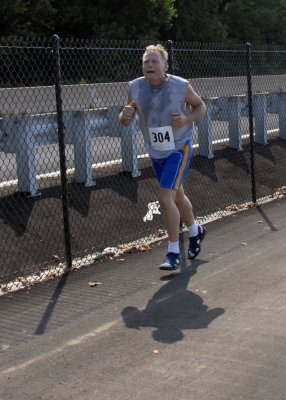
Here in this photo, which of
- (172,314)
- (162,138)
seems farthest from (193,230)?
(172,314)

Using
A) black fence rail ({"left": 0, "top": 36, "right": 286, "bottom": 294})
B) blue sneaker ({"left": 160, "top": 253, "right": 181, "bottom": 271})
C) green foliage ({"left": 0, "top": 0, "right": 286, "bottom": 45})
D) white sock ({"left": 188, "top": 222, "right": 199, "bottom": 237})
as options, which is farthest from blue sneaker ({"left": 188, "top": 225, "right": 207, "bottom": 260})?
green foliage ({"left": 0, "top": 0, "right": 286, "bottom": 45})

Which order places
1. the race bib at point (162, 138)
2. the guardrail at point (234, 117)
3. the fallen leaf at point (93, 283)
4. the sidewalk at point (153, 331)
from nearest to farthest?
the sidewalk at point (153, 331)
the fallen leaf at point (93, 283)
the race bib at point (162, 138)
the guardrail at point (234, 117)

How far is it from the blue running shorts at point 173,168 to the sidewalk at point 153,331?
2.60 ft

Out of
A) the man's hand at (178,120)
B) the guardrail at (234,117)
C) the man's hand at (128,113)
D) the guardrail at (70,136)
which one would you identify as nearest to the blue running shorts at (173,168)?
the man's hand at (178,120)

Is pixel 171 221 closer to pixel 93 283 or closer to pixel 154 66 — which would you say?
pixel 93 283

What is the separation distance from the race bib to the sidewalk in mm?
1112

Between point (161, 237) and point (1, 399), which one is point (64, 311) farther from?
point (161, 237)

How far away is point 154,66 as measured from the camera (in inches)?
256

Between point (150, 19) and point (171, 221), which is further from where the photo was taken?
point (150, 19)

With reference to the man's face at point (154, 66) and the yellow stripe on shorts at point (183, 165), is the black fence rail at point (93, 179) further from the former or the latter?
the yellow stripe on shorts at point (183, 165)

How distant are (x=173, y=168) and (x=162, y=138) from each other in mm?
→ 281

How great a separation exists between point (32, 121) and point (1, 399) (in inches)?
179

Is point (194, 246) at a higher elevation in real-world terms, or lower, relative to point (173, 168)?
lower

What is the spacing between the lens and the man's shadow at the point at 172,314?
5.17 m
